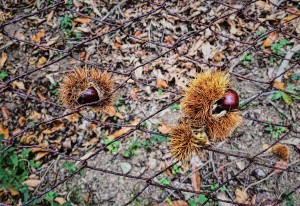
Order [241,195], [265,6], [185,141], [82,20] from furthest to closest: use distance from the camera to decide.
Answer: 1. [82,20]
2. [265,6]
3. [241,195]
4. [185,141]

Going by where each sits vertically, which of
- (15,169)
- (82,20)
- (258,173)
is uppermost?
(82,20)

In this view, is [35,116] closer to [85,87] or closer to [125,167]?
[125,167]

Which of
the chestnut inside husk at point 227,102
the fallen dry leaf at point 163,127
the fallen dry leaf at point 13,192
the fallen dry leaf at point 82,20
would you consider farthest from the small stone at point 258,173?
the fallen dry leaf at point 82,20

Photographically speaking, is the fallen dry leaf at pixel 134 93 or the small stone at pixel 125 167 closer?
the small stone at pixel 125 167

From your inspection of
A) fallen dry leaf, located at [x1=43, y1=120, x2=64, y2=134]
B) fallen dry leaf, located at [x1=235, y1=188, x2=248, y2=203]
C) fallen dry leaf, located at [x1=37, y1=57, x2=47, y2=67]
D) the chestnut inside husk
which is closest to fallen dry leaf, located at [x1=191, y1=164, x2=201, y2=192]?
fallen dry leaf, located at [x1=235, y1=188, x2=248, y2=203]

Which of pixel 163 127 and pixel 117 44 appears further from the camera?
pixel 117 44

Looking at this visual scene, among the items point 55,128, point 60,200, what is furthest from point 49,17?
point 60,200

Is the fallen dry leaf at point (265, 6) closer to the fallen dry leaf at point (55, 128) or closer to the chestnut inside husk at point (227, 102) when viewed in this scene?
the chestnut inside husk at point (227, 102)
